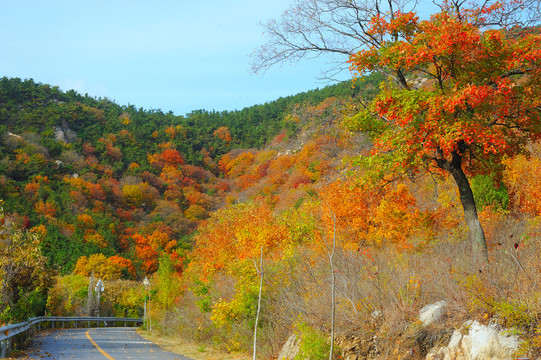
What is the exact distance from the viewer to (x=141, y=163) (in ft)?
312

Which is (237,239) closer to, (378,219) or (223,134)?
(378,219)

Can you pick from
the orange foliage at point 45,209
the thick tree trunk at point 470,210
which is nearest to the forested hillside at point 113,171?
the orange foliage at point 45,209

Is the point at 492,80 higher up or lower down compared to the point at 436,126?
higher up

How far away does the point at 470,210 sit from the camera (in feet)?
42.8

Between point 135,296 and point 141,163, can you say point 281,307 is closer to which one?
point 135,296

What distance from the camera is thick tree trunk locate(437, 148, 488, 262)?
40.7 feet

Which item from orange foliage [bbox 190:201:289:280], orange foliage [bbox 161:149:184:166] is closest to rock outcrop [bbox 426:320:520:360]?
orange foliage [bbox 190:201:289:280]

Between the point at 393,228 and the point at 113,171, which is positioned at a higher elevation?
the point at 113,171

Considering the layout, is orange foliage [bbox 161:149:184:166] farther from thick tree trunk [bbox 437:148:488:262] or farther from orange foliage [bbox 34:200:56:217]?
thick tree trunk [bbox 437:148:488:262]

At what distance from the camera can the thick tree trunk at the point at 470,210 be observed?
12412 mm

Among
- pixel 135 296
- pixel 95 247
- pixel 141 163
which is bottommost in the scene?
pixel 135 296

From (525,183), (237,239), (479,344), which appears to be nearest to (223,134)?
(237,239)

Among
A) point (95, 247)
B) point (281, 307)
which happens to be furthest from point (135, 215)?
point (281, 307)

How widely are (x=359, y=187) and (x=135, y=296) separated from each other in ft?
→ 157
